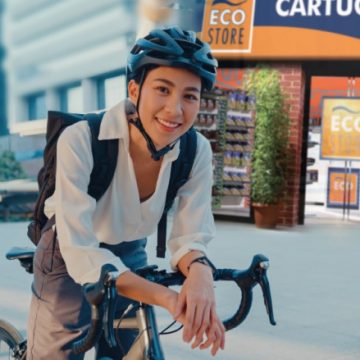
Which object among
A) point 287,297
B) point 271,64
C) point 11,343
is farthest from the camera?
point 271,64

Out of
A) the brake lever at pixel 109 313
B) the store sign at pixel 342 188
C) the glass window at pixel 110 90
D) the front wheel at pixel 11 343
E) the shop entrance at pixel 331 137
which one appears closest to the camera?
the brake lever at pixel 109 313

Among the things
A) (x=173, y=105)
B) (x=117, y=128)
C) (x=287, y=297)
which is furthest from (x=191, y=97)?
(x=287, y=297)

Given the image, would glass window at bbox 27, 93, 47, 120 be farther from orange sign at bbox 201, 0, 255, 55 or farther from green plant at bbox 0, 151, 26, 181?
orange sign at bbox 201, 0, 255, 55

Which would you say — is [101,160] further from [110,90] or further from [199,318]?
[110,90]

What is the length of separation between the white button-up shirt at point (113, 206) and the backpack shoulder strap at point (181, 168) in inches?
Result: 0.7

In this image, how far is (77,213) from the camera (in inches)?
57.4

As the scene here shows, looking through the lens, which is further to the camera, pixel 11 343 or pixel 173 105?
pixel 11 343

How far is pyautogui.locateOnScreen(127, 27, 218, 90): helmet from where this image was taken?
140 centimetres

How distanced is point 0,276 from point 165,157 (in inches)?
176

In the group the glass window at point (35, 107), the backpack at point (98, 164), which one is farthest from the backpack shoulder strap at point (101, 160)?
the glass window at point (35, 107)

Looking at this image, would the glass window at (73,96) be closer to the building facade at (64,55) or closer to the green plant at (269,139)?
the building facade at (64,55)

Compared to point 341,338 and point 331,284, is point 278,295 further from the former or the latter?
point 341,338

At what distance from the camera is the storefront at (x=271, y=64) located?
384 inches

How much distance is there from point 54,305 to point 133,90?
1.80 feet
